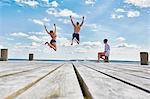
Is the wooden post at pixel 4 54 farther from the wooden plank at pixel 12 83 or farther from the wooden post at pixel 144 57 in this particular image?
the wooden plank at pixel 12 83

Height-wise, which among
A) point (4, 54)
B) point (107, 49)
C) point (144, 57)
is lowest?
point (144, 57)

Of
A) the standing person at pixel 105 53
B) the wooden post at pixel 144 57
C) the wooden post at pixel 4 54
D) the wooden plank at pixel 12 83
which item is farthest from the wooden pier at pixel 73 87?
the wooden post at pixel 4 54

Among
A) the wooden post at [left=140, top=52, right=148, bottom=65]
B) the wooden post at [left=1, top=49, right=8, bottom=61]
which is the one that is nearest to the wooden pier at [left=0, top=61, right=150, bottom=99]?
the wooden post at [left=140, top=52, right=148, bottom=65]

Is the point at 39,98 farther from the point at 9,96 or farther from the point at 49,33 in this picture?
the point at 49,33

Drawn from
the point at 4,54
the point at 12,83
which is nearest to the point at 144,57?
the point at 4,54

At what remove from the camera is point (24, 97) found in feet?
4.99

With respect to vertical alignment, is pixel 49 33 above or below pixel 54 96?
above

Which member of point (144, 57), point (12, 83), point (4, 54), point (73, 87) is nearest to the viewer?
point (73, 87)

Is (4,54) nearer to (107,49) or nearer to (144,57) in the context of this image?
(107,49)

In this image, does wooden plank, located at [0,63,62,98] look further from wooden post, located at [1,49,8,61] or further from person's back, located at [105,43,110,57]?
wooden post, located at [1,49,8,61]

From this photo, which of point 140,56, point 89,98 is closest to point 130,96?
point 89,98

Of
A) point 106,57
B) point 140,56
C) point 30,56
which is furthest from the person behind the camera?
point 30,56

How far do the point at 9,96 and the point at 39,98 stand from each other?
6.8 inches

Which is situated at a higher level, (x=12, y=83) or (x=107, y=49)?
(x=107, y=49)
